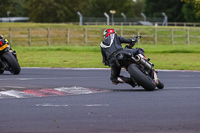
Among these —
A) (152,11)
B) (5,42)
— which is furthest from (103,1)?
(5,42)

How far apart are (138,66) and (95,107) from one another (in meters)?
3.15

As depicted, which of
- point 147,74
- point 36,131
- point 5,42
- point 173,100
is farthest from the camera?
point 5,42

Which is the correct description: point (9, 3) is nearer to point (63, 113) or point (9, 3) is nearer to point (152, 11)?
point (152, 11)

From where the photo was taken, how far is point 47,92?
15.6m

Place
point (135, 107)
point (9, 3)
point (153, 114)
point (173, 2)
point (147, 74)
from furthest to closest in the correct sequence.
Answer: point (9, 3) → point (173, 2) → point (147, 74) → point (135, 107) → point (153, 114)

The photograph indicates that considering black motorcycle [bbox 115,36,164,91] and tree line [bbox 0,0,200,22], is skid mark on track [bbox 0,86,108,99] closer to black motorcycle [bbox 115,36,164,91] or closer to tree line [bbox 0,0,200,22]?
black motorcycle [bbox 115,36,164,91]

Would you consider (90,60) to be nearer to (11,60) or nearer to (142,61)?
(11,60)

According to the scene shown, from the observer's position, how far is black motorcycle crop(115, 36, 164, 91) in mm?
15086

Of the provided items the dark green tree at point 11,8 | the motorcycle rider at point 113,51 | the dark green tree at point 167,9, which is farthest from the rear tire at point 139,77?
the dark green tree at point 11,8

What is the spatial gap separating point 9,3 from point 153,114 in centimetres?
12792

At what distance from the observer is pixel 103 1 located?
5773 inches

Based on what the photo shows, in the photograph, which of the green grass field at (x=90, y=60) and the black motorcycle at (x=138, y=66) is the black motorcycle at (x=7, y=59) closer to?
the green grass field at (x=90, y=60)

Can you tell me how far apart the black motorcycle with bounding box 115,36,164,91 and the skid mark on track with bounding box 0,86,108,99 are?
1.01 meters

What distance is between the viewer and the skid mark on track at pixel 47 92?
48.7ft
